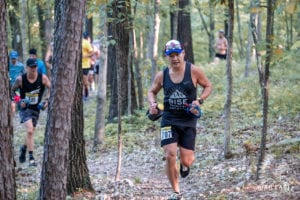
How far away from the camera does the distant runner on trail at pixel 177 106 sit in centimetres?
704

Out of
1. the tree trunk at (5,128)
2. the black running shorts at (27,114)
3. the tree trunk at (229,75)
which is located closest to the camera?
the tree trunk at (5,128)

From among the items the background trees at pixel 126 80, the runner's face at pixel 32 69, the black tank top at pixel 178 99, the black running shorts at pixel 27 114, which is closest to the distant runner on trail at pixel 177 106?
the black tank top at pixel 178 99

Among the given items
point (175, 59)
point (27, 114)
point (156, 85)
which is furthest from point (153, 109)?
point (27, 114)

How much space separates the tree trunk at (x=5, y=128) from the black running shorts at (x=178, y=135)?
9.52 ft

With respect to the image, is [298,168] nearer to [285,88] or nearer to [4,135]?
[4,135]

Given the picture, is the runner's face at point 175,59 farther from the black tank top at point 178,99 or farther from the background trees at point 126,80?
the background trees at point 126,80

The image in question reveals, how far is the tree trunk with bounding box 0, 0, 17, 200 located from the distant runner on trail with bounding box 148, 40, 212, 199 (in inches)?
109

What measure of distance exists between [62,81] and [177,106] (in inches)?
105

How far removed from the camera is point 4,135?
15.0 ft

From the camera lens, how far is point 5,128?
4582 mm

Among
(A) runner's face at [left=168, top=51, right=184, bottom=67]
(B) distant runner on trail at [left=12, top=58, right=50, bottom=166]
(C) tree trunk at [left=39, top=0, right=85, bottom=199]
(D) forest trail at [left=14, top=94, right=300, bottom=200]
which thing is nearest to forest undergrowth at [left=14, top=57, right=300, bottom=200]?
(D) forest trail at [left=14, top=94, right=300, bottom=200]

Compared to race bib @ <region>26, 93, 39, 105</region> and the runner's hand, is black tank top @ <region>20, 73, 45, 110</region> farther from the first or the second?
the runner's hand

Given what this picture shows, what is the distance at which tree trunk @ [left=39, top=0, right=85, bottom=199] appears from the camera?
15.4 ft

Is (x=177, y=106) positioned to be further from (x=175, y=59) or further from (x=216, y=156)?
(x=216, y=156)
